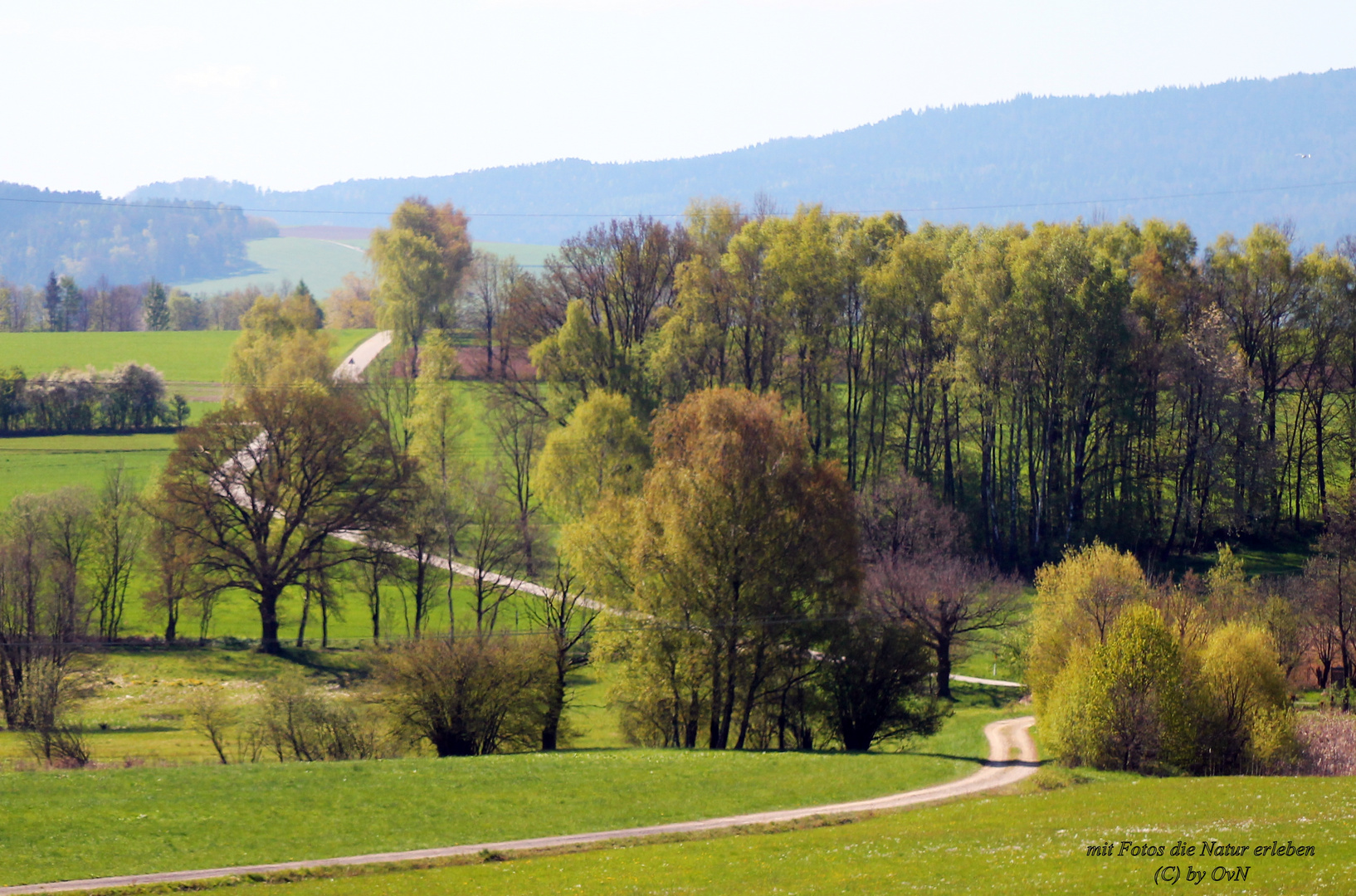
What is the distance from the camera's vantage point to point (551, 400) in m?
70.2

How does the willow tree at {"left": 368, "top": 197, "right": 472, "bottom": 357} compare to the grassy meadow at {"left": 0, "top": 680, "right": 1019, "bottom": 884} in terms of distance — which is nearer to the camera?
the grassy meadow at {"left": 0, "top": 680, "right": 1019, "bottom": 884}

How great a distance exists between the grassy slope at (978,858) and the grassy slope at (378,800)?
11.2 ft

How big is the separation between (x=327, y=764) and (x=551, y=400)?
1500 inches

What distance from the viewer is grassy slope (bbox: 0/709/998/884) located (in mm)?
26547

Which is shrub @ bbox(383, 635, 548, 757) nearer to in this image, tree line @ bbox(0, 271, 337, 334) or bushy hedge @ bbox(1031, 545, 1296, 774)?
bushy hedge @ bbox(1031, 545, 1296, 774)

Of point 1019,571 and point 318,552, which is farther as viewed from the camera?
point 1019,571

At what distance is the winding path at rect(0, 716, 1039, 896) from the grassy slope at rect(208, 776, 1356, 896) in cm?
132

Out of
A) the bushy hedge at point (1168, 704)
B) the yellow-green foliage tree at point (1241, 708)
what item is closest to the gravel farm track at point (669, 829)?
the bushy hedge at point (1168, 704)

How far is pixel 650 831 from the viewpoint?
96.7ft

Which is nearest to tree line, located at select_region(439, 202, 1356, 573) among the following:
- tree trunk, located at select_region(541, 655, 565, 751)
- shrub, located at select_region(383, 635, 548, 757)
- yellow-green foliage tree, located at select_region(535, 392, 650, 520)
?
yellow-green foliage tree, located at select_region(535, 392, 650, 520)

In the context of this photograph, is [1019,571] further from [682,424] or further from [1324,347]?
[682,424]

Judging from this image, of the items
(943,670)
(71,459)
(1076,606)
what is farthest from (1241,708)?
(71,459)

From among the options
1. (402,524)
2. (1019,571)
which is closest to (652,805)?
(402,524)

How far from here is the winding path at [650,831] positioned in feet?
79.8
